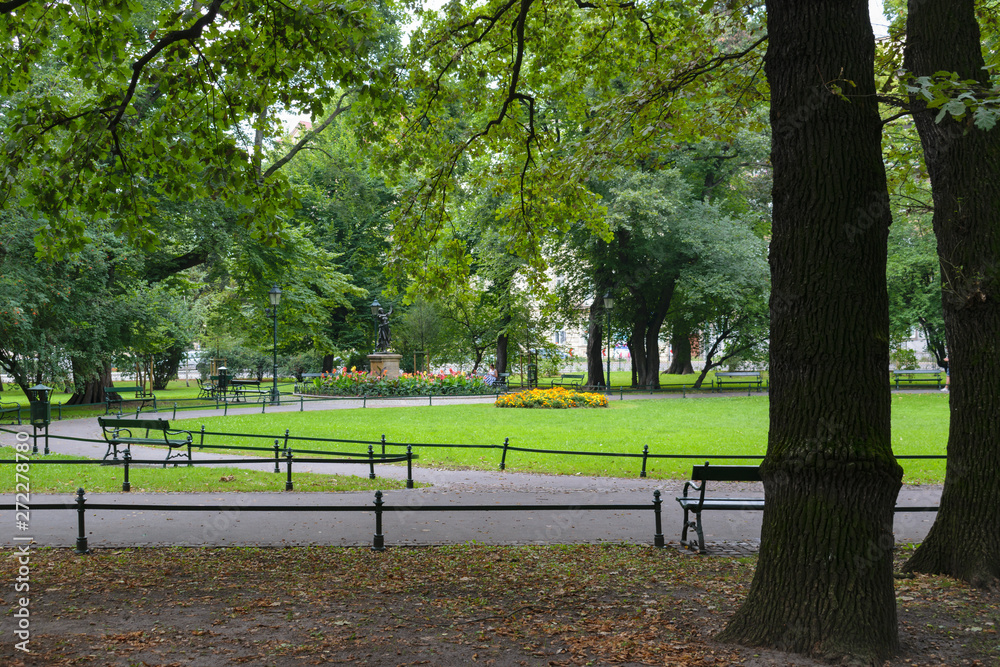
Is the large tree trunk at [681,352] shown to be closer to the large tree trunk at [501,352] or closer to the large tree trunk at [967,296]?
the large tree trunk at [501,352]

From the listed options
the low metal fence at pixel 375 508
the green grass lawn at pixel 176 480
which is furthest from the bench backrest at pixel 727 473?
the green grass lawn at pixel 176 480

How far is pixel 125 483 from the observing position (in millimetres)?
10492

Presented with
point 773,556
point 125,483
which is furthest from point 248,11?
point 773,556

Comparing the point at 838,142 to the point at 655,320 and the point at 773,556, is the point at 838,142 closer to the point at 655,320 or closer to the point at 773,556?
the point at 773,556

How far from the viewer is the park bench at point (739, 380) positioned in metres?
33.8

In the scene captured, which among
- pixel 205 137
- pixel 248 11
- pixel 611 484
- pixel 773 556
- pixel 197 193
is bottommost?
pixel 611 484

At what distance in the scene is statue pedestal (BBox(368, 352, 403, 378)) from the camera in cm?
3281

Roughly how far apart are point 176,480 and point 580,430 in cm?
982

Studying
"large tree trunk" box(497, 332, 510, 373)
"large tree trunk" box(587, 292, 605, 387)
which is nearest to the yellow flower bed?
"large tree trunk" box(587, 292, 605, 387)

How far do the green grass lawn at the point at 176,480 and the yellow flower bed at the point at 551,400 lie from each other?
13051 millimetres

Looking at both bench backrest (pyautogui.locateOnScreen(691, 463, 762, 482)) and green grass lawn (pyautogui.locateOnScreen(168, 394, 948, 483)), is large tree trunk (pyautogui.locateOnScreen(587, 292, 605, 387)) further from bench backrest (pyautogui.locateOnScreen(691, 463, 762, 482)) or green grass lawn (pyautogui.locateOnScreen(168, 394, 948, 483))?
bench backrest (pyautogui.locateOnScreen(691, 463, 762, 482))

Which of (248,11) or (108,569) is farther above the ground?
(248,11)

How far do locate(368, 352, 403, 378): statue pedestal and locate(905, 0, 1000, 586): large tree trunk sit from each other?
27909 millimetres

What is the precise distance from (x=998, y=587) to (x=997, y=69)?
4.30 metres
